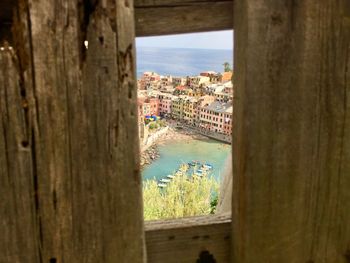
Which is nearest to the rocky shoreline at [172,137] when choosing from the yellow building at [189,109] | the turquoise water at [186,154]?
the turquoise water at [186,154]

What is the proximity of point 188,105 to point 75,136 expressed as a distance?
40.7 metres

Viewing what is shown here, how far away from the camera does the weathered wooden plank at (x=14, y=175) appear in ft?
2.66

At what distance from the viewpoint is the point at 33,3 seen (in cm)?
77

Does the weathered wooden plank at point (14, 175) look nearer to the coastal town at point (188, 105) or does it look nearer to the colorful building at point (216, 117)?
the colorful building at point (216, 117)

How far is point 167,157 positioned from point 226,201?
128ft

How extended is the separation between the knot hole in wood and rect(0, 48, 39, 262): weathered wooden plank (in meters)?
0.40

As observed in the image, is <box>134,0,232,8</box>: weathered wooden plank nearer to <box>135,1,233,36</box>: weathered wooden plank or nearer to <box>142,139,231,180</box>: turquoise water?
<box>135,1,233,36</box>: weathered wooden plank

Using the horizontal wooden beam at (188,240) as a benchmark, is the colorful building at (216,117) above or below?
below

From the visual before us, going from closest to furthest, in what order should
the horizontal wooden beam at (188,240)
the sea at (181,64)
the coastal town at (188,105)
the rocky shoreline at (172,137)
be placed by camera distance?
the horizontal wooden beam at (188,240)
the coastal town at (188,105)
the rocky shoreline at (172,137)
the sea at (181,64)

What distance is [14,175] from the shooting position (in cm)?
86

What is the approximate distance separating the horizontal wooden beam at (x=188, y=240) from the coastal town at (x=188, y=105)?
3292 cm

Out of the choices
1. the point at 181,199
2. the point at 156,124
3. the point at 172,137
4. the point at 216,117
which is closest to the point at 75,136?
the point at 181,199

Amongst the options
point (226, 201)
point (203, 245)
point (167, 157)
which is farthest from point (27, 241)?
point (167, 157)

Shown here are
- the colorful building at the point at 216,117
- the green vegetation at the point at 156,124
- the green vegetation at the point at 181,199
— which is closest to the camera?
the green vegetation at the point at 181,199
